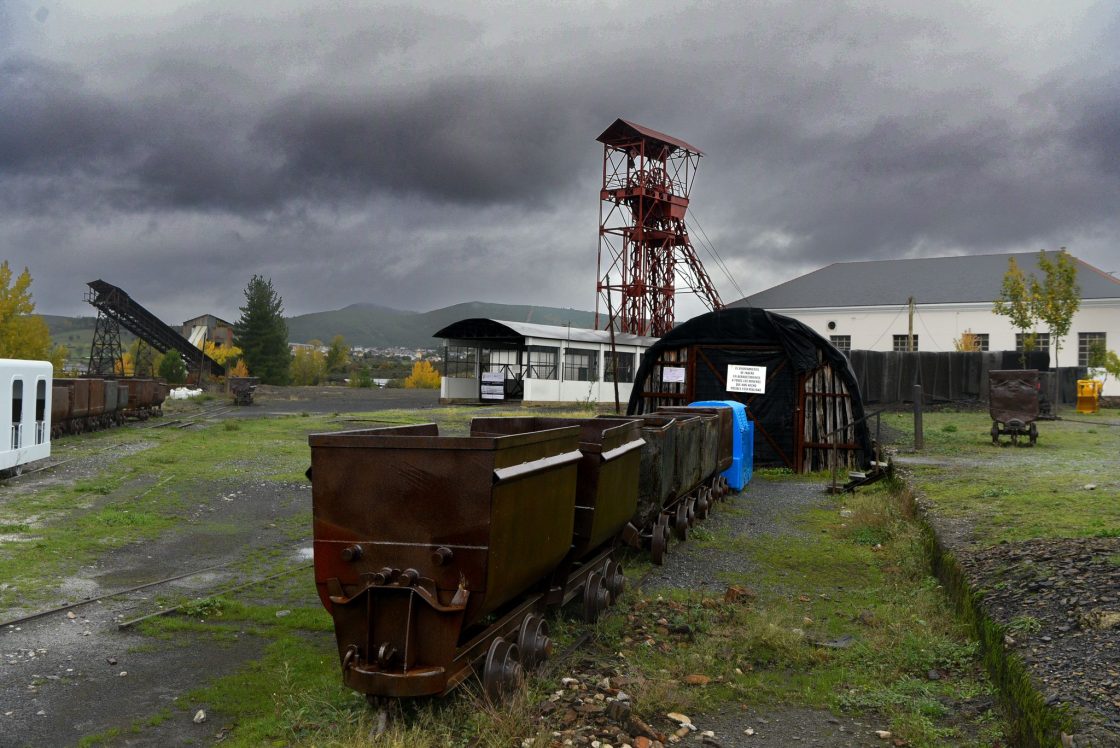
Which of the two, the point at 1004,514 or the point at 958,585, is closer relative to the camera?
the point at 958,585

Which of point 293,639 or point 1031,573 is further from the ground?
point 1031,573

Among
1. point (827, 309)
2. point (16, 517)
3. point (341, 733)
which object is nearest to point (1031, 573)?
point (341, 733)

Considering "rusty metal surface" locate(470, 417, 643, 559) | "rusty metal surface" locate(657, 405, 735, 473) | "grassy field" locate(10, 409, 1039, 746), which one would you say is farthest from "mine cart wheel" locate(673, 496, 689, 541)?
"rusty metal surface" locate(470, 417, 643, 559)

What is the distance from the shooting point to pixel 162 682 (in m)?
6.68

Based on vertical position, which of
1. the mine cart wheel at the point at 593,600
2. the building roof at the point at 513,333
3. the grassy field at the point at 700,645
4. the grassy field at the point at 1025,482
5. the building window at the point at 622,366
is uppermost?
the building roof at the point at 513,333

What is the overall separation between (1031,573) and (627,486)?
3852 millimetres

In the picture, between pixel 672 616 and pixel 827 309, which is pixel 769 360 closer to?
pixel 672 616

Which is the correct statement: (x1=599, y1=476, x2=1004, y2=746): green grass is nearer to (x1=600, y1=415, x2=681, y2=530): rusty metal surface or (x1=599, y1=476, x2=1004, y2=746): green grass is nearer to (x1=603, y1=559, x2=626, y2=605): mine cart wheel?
(x1=603, y1=559, x2=626, y2=605): mine cart wheel

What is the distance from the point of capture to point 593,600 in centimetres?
827

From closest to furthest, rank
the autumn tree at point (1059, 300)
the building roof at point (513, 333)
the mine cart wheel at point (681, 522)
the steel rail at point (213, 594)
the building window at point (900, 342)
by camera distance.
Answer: the steel rail at point (213, 594), the mine cart wheel at point (681, 522), the autumn tree at point (1059, 300), the building roof at point (513, 333), the building window at point (900, 342)

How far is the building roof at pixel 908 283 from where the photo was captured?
52.4 meters

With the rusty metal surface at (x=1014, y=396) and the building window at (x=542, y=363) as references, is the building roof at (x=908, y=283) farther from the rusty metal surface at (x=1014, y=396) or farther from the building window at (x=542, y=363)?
the rusty metal surface at (x=1014, y=396)

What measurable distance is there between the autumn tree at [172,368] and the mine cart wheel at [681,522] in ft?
187

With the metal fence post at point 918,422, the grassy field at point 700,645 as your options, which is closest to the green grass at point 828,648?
the grassy field at point 700,645
